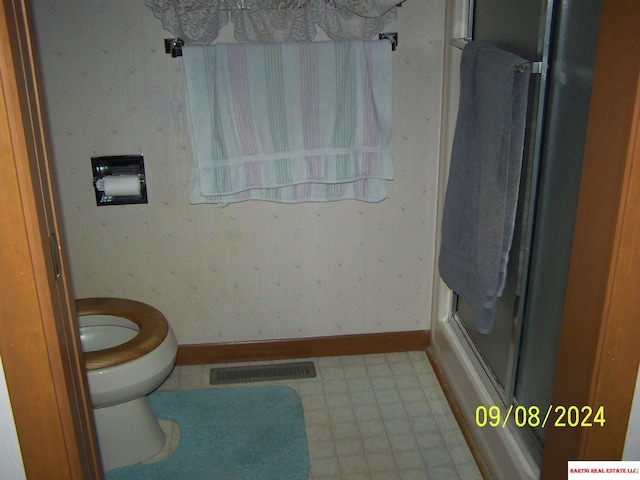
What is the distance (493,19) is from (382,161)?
2.15 ft

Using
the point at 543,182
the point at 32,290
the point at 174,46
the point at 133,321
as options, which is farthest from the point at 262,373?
the point at 32,290

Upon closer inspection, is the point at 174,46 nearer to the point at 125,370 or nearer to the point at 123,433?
the point at 125,370

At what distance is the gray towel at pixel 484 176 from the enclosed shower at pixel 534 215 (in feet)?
→ 0.19

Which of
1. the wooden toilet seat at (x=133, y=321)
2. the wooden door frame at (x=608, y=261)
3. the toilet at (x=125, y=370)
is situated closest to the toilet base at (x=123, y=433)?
the toilet at (x=125, y=370)

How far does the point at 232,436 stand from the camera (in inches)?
86.1

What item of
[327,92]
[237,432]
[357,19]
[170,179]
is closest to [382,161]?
[327,92]

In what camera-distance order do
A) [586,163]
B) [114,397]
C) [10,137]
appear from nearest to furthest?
[10,137] < [586,163] < [114,397]

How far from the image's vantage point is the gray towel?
5.41 feet

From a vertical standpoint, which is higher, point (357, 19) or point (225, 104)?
point (357, 19)

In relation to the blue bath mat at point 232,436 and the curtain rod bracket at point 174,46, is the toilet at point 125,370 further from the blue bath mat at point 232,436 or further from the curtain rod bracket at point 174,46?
the curtain rod bracket at point 174,46

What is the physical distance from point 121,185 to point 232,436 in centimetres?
99

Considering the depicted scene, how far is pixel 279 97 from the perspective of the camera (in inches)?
88.5

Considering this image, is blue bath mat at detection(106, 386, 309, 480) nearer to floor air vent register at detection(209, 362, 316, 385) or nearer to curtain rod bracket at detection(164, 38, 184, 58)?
floor air vent register at detection(209, 362, 316, 385)

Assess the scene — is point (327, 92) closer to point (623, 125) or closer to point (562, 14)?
point (562, 14)
